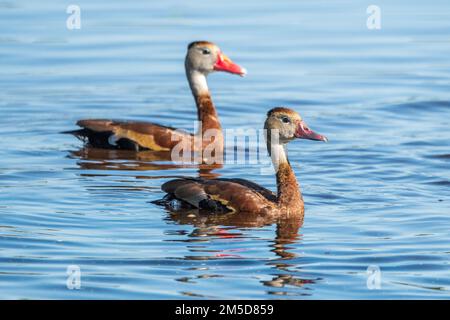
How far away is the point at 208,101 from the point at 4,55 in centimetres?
602

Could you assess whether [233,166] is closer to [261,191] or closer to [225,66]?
[225,66]

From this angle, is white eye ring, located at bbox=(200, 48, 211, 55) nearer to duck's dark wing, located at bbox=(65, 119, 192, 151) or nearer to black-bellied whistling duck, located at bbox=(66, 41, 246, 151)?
black-bellied whistling duck, located at bbox=(66, 41, 246, 151)

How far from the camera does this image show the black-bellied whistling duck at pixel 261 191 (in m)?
12.2

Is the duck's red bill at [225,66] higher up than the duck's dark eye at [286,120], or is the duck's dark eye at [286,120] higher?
the duck's red bill at [225,66]

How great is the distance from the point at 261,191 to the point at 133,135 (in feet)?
12.0

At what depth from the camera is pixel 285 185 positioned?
12406 mm

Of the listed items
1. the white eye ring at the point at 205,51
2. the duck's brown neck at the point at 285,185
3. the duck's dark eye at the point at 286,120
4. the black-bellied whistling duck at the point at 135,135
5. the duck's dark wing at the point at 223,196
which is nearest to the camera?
the duck's dark wing at the point at 223,196

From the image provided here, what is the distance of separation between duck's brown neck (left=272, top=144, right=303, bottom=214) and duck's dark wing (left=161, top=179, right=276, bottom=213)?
115mm

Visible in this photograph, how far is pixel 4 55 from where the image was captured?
21141 mm

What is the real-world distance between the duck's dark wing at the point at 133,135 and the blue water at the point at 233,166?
320 mm

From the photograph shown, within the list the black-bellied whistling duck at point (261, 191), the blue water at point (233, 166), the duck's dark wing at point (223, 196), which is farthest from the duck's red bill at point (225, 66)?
the duck's dark wing at point (223, 196)

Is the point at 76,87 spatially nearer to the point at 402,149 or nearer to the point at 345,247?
the point at 402,149

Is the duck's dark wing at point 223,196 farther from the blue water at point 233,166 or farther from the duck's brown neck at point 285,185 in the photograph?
the blue water at point 233,166
